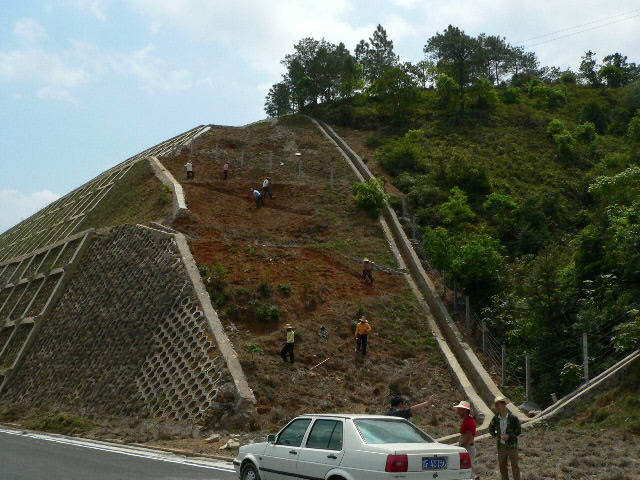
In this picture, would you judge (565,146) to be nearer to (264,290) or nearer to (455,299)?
(455,299)

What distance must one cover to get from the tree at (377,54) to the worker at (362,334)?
147 ft

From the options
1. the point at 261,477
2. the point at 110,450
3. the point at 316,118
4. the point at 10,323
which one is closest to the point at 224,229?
the point at 10,323

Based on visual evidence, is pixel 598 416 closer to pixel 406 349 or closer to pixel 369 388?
pixel 369 388

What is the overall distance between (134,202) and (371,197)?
11.7m

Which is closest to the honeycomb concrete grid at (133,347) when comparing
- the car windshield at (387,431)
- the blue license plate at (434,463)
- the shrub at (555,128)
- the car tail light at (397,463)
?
the car windshield at (387,431)

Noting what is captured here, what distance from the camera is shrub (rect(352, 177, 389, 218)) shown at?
33.8 meters

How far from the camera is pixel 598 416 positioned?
1458 cm

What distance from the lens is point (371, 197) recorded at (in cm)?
3384

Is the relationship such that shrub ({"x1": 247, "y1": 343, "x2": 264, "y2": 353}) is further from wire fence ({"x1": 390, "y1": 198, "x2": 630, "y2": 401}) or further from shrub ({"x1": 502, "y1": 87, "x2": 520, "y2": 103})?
shrub ({"x1": 502, "y1": 87, "x2": 520, "y2": 103})

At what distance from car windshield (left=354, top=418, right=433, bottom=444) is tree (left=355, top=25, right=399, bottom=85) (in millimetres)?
56739

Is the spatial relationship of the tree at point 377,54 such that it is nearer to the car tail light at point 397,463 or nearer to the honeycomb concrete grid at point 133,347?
the honeycomb concrete grid at point 133,347

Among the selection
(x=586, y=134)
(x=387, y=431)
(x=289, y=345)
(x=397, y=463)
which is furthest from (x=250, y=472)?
(x=586, y=134)

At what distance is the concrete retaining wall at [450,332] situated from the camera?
2016 cm

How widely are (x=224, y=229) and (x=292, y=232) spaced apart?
3.07 metres
